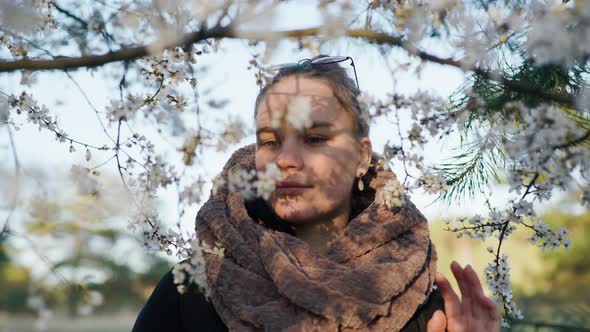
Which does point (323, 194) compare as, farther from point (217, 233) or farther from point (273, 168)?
point (273, 168)

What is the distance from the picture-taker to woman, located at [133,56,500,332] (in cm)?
146

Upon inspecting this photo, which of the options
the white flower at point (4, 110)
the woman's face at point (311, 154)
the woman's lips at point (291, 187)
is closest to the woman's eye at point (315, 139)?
the woman's face at point (311, 154)

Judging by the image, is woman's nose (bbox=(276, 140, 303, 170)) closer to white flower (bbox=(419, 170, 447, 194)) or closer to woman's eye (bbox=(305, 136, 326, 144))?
woman's eye (bbox=(305, 136, 326, 144))

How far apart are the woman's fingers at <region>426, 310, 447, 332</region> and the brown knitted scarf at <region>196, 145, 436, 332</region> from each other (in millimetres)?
56

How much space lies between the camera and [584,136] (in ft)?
2.99

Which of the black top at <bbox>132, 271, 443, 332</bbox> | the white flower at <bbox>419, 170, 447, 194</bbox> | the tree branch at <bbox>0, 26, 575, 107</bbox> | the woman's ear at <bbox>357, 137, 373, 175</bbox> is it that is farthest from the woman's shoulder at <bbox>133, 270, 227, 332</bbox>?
the tree branch at <bbox>0, 26, 575, 107</bbox>

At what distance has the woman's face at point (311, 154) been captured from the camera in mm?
1480

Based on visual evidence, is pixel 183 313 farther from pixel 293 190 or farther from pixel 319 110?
pixel 319 110

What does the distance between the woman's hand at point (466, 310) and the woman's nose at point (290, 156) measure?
0.46 m

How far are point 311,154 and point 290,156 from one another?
0.20 feet

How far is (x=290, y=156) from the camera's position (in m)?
1.46

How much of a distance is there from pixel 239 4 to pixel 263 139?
65 centimetres

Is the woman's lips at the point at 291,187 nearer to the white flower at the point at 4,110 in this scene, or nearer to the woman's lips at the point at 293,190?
the woman's lips at the point at 293,190

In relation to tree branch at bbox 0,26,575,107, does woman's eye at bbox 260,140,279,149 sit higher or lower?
higher
